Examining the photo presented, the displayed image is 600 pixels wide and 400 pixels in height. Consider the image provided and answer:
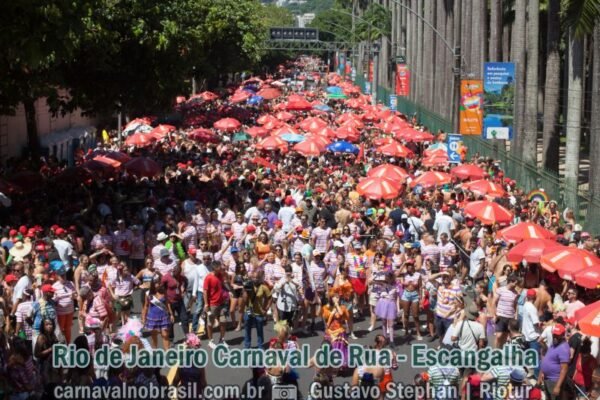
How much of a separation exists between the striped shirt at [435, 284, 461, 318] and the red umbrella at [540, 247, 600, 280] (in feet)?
4.14

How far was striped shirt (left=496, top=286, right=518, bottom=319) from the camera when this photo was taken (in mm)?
14984

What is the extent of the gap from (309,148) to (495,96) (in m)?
6.88

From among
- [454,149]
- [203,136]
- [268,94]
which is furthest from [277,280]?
[268,94]

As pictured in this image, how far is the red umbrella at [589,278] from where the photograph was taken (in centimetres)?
1416

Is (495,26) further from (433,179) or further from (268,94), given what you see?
(268,94)

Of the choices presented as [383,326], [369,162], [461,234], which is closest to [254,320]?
[383,326]

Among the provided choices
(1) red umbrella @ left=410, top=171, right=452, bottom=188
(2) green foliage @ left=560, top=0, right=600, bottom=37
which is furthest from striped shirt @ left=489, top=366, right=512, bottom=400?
(2) green foliage @ left=560, top=0, right=600, bottom=37

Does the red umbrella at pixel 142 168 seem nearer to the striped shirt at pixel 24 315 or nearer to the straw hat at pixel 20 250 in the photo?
the straw hat at pixel 20 250

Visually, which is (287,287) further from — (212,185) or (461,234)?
(212,185)

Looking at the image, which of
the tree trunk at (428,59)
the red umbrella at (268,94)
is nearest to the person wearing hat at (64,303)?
the tree trunk at (428,59)

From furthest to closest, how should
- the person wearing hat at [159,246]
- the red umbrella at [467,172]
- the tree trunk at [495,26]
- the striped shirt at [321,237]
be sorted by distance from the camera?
the tree trunk at [495,26] → the red umbrella at [467,172] → the striped shirt at [321,237] → the person wearing hat at [159,246]

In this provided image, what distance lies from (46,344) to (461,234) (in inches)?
397

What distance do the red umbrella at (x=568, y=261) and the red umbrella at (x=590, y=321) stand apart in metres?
2.56

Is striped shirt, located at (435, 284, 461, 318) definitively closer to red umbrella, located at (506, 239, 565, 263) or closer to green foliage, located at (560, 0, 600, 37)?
red umbrella, located at (506, 239, 565, 263)
